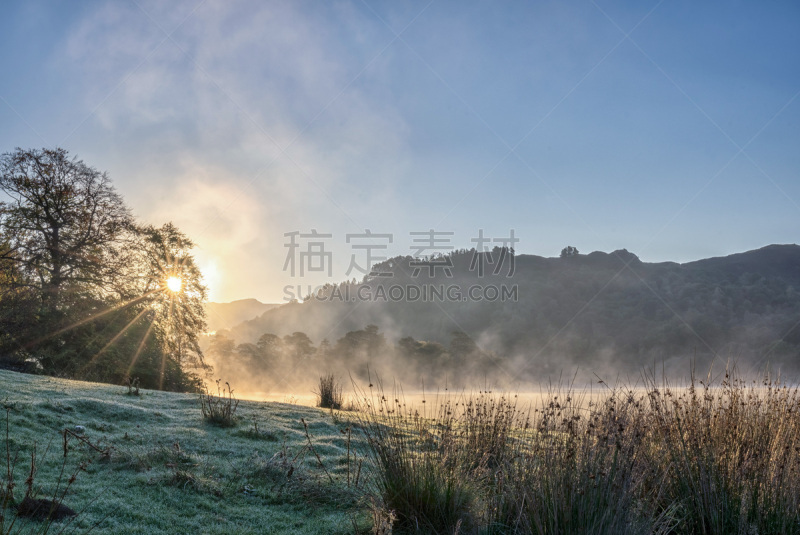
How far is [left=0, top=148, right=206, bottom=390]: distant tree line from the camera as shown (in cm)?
1797

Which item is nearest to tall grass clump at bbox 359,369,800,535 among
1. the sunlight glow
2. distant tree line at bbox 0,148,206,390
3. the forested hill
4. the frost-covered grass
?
the frost-covered grass

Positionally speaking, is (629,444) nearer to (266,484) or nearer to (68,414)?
(266,484)

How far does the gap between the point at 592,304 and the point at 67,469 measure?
272 feet

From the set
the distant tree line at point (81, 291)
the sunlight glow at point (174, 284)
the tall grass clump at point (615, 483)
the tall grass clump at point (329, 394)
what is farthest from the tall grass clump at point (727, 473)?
the sunlight glow at point (174, 284)

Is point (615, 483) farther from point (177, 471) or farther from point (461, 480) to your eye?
point (177, 471)

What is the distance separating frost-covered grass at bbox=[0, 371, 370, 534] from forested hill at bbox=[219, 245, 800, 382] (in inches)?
2102

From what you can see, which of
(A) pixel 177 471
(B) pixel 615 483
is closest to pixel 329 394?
(A) pixel 177 471

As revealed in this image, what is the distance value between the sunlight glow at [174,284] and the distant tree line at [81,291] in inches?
12.3

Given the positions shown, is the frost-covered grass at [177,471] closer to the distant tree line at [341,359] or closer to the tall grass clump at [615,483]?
the tall grass clump at [615,483]

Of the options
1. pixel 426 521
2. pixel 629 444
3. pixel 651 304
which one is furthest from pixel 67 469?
pixel 651 304

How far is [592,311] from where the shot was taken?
7669cm

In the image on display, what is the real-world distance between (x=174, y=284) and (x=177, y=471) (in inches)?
846

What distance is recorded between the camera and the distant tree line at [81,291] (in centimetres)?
1797

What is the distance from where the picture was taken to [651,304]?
248 ft
